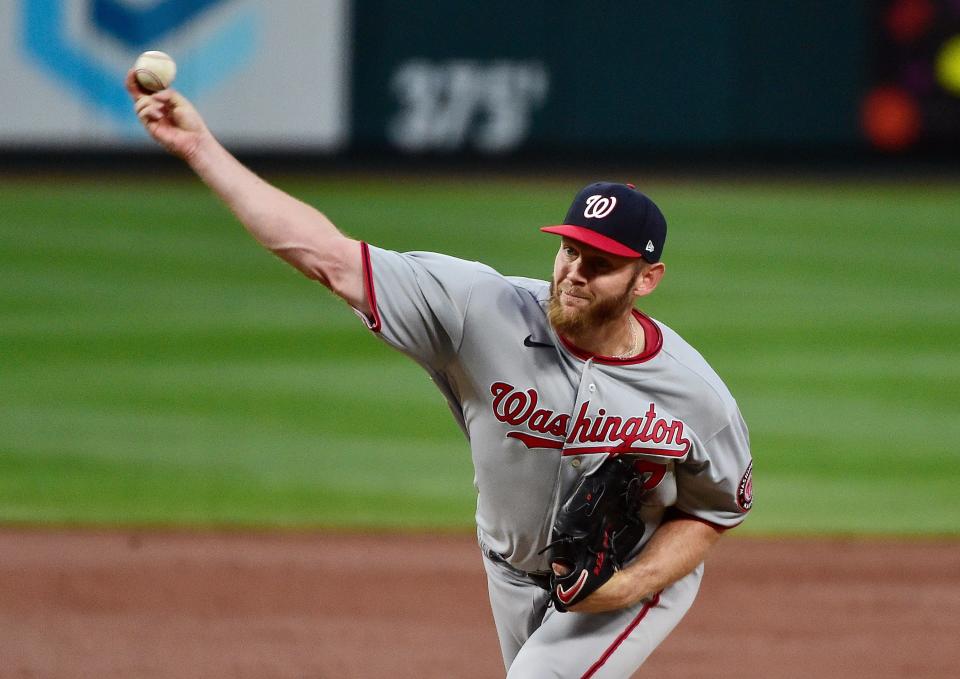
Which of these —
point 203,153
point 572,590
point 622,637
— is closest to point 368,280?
point 203,153

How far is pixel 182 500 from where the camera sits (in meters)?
8.27

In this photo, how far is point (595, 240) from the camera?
3771mm

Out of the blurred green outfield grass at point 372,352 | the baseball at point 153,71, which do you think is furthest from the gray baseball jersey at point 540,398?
the blurred green outfield grass at point 372,352

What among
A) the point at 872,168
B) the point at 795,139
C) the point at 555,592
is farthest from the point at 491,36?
the point at 555,592

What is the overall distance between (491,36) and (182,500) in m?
9.25

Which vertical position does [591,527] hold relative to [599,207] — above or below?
below

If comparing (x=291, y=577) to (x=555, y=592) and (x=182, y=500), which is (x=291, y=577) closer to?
(x=182, y=500)

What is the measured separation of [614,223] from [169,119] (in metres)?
1.16

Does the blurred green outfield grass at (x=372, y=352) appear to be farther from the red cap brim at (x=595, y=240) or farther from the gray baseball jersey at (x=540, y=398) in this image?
the red cap brim at (x=595, y=240)

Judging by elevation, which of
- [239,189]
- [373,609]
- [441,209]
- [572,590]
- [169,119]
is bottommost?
[441,209]

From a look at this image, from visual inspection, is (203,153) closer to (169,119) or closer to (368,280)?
(169,119)

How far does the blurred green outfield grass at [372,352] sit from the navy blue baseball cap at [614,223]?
4330mm

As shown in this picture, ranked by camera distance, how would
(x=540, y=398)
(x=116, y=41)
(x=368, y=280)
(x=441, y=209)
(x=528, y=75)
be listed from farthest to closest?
1. (x=528, y=75)
2. (x=116, y=41)
3. (x=441, y=209)
4. (x=540, y=398)
5. (x=368, y=280)

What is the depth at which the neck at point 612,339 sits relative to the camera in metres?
3.90
